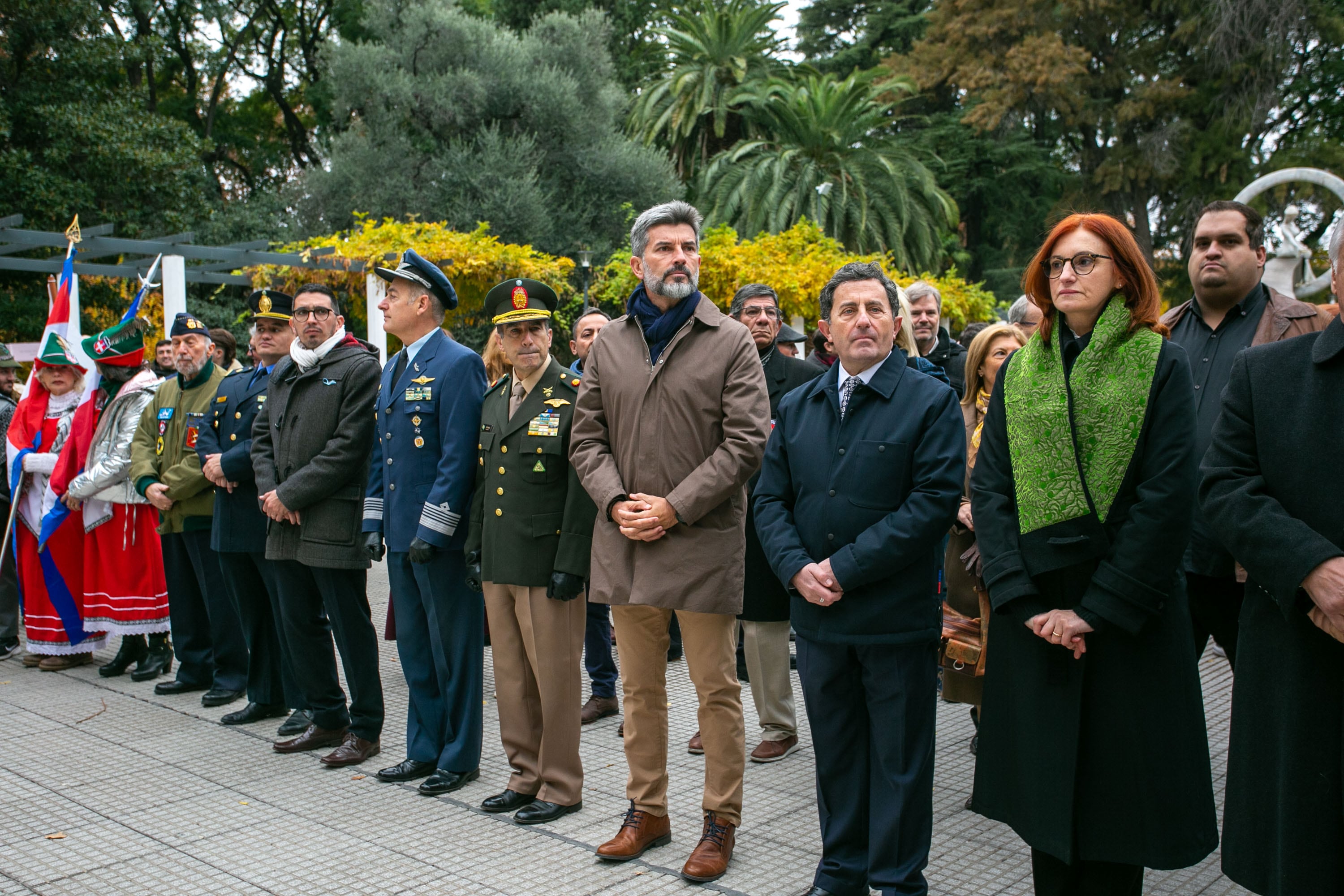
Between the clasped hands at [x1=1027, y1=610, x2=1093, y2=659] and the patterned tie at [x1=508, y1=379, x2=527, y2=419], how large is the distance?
7.81 ft

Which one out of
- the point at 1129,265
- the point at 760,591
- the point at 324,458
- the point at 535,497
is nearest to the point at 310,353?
the point at 324,458

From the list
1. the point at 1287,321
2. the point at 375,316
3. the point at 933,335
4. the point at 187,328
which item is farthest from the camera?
the point at 375,316

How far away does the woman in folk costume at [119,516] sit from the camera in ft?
22.8

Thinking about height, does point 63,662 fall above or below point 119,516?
below

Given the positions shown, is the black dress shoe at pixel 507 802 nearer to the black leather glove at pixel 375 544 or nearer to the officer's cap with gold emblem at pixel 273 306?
the black leather glove at pixel 375 544

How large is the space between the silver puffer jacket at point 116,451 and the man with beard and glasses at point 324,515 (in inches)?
74.6

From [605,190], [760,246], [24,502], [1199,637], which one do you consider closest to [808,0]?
[605,190]

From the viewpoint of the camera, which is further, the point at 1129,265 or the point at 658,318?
the point at 658,318

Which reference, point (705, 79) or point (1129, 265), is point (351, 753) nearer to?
point (1129, 265)

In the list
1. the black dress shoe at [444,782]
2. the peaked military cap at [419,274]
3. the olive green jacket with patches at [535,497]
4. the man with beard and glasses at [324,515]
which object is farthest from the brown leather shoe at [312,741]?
the peaked military cap at [419,274]

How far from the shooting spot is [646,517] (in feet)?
12.3

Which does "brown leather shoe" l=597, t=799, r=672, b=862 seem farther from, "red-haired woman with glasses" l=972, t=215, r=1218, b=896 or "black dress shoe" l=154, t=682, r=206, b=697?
"black dress shoe" l=154, t=682, r=206, b=697

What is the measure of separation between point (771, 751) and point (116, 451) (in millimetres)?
4539

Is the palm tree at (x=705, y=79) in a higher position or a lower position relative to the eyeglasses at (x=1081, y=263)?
higher
